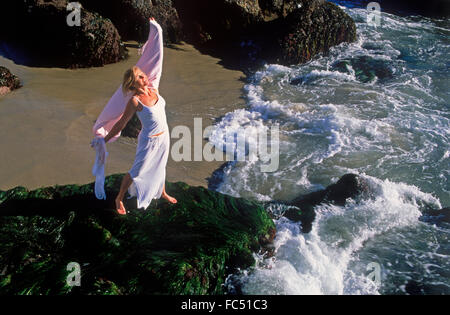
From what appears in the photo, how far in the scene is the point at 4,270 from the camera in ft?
11.3

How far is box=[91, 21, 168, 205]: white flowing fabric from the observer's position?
13.1 ft

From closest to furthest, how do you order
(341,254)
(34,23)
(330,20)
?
(341,254) < (34,23) < (330,20)

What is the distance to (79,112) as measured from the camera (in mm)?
6852

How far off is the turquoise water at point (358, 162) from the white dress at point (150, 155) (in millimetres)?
1338

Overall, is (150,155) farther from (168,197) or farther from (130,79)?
(130,79)

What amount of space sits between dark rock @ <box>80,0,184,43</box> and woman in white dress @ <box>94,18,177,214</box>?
6.33m

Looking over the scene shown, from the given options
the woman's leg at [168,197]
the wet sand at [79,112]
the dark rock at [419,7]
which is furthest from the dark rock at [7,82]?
the dark rock at [419,7]

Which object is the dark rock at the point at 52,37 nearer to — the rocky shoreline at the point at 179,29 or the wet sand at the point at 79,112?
the rocky shoreline at the point at 179,29

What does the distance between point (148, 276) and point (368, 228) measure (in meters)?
3.12

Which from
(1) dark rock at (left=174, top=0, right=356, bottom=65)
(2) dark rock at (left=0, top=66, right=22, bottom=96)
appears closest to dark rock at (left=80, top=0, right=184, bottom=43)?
(1) dark rock at (left=174, top=0, right=356, bottom=65)

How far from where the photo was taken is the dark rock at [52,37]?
8.38 m

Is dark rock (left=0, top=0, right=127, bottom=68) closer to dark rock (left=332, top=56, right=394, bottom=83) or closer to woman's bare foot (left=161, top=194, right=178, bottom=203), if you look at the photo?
woman's bare foot (left=161, top=194, right=178, bottom=203)
